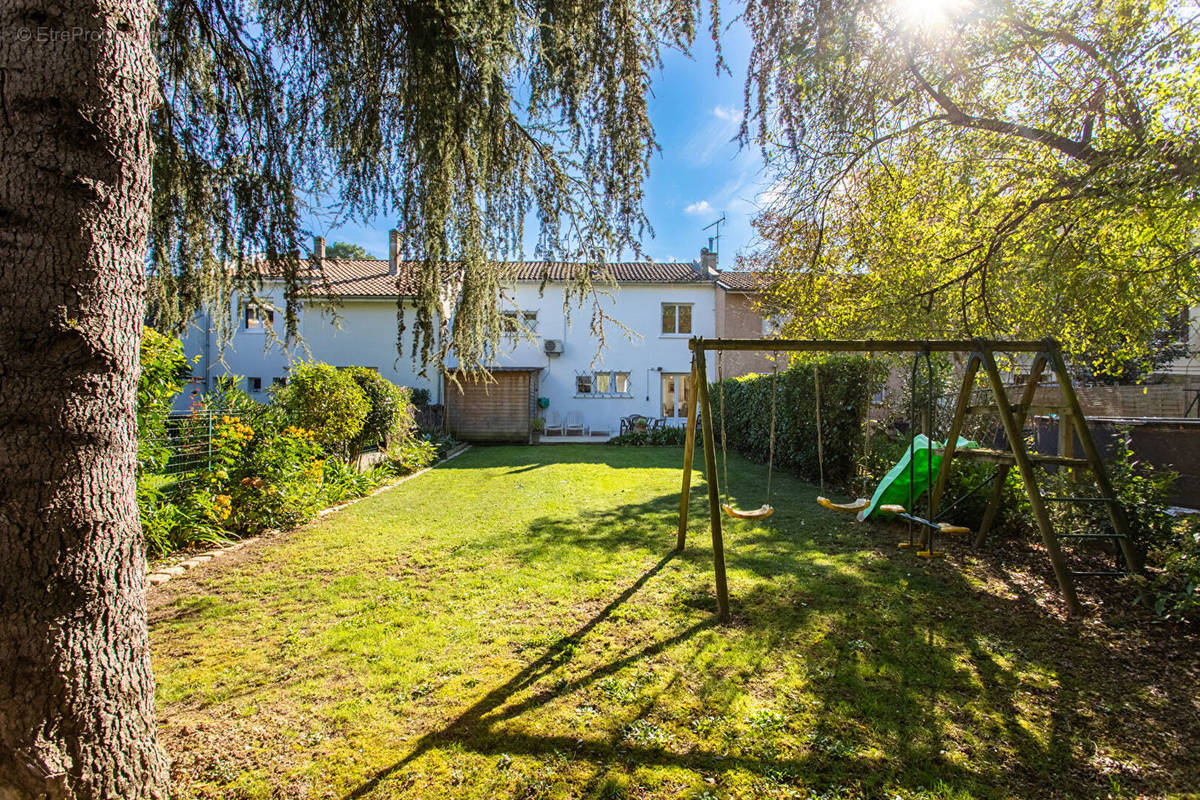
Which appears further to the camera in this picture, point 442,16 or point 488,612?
point 488,612

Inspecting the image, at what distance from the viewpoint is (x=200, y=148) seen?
147 inches

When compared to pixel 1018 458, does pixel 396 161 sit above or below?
above

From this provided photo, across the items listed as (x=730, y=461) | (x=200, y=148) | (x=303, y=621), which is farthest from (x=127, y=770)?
(x=730, y=461)

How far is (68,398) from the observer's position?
163cm

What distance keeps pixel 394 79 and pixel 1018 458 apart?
17.9ft

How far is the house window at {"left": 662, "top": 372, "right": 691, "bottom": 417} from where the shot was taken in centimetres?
2067

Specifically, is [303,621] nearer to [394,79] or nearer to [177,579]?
[177,579]

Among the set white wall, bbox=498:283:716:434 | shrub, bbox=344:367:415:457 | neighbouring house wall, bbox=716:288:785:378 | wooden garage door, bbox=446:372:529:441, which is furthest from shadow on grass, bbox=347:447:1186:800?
neighbouring house wall, bbox=716:288:785:378

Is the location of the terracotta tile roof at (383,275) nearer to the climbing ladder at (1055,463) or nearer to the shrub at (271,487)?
the shrub at (271,487)

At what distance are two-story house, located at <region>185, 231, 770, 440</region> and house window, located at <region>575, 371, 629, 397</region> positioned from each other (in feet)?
0.13

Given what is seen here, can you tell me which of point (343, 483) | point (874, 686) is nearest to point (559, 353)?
point (343, 483)

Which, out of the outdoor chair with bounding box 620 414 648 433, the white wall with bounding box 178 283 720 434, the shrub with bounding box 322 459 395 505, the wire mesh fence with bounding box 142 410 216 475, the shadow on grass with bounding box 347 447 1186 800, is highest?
the white wall with bounding box 178 283 720 434

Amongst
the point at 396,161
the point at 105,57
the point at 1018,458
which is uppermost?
the point at 396,161

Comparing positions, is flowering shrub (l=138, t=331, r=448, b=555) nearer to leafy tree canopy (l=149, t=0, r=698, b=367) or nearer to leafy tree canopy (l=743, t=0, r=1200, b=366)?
leafy tree canopy (l=149, t=0, r=698, b=367)
